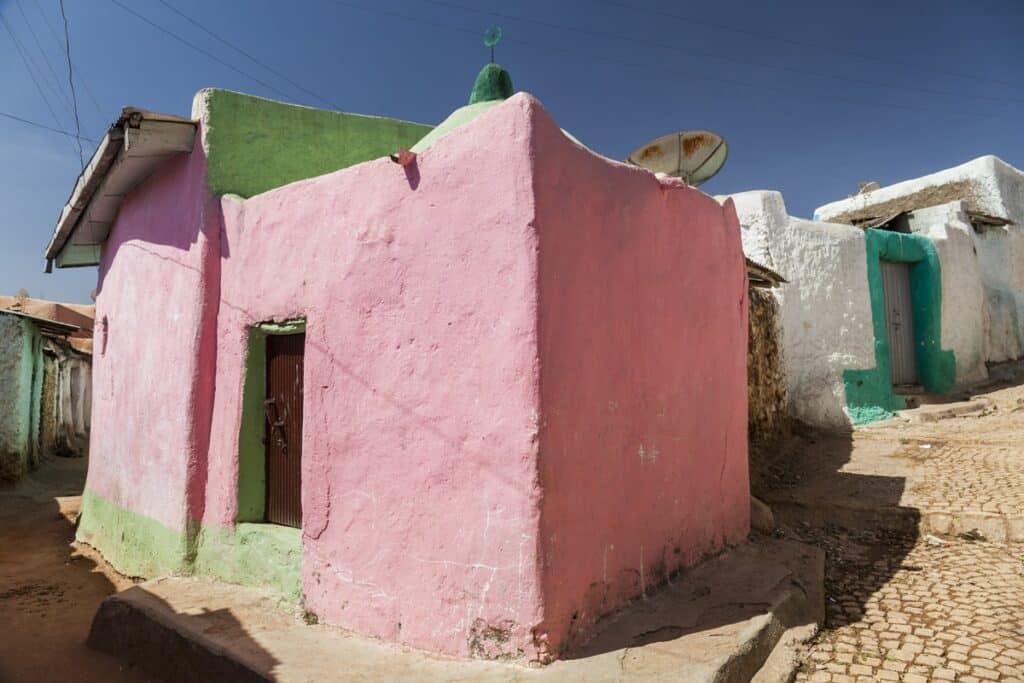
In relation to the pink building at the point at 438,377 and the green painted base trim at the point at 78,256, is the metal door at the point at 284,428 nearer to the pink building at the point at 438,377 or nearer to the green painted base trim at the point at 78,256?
the pink building at the point at 438,377

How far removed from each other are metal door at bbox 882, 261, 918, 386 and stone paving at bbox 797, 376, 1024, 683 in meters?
3.50

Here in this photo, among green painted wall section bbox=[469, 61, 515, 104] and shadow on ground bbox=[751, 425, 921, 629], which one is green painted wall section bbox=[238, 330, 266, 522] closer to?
green painted wall section bbox=[469, 61, 515, 104]

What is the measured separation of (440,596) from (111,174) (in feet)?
17.9

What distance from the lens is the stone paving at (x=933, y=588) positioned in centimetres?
338

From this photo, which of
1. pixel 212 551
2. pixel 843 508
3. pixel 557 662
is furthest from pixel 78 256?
pixel 843 508

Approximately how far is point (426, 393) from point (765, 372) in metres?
6.77

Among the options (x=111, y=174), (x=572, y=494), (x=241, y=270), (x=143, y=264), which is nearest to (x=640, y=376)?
(x=572, y=494)

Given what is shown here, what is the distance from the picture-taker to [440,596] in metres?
3.33

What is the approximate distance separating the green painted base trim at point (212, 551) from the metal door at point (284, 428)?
18cm

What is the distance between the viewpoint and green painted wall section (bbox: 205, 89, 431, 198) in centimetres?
548

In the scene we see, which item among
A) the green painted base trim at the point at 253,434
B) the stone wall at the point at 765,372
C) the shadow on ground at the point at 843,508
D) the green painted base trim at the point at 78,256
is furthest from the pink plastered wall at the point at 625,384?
the green painted base trim at the point at 78,256

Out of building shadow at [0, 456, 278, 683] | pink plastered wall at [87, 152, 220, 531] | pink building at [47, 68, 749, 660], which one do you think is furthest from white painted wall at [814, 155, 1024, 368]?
building shadow at [0, 456, 278, 683]

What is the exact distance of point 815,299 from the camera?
984 centimetres

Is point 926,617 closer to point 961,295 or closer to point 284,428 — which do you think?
point 284,428
